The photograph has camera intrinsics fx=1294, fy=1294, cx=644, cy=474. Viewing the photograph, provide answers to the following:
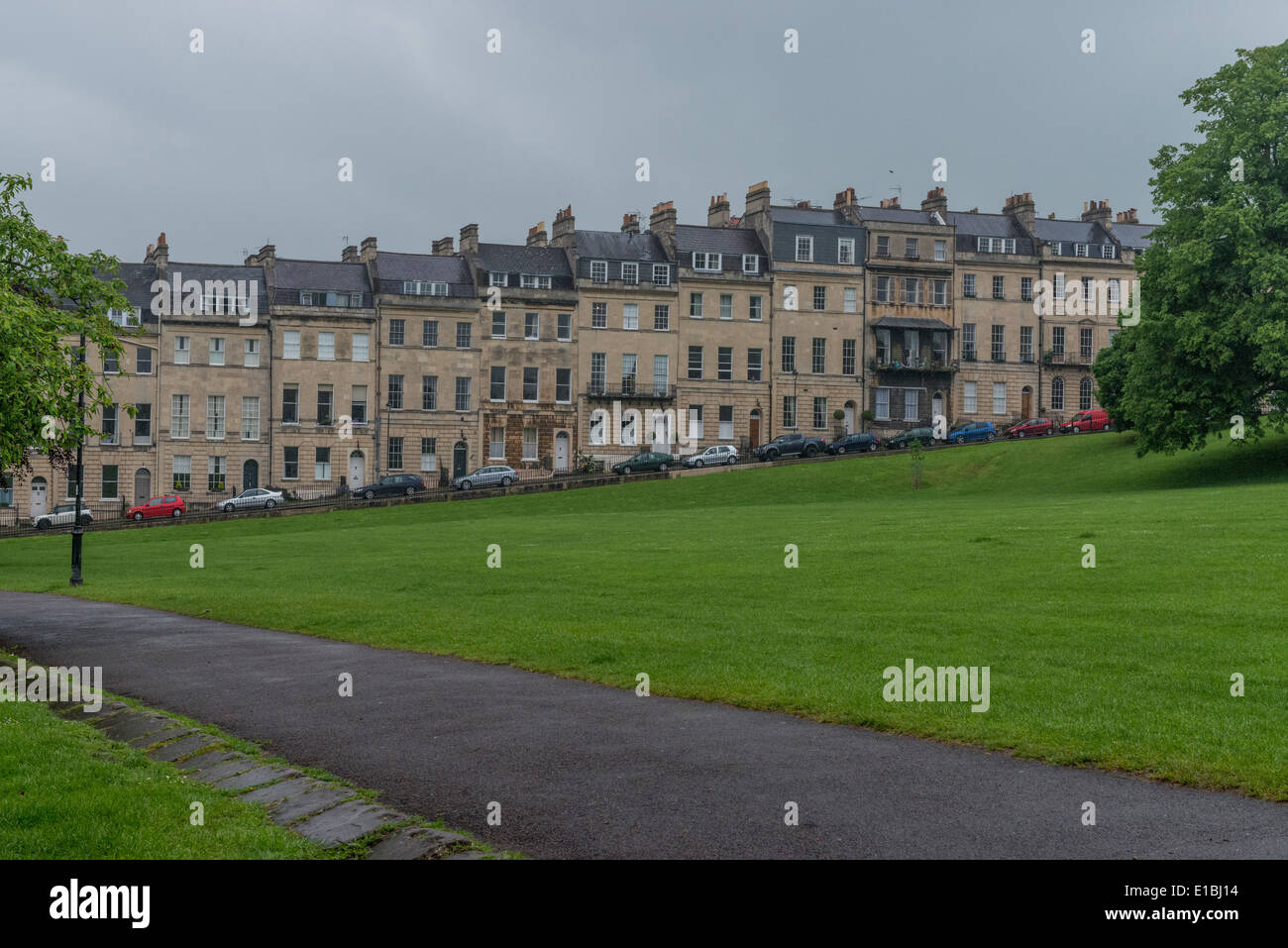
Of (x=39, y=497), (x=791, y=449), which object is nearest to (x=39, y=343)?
(x=791, y=449)

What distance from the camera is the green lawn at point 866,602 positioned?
11867 millimetres

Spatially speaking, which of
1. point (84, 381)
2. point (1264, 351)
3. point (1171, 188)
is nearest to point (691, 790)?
point (84, 381)

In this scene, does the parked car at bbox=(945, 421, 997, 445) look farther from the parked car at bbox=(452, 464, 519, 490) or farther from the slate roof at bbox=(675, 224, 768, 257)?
the parked car at bbox=(452, 464, 519, 490)

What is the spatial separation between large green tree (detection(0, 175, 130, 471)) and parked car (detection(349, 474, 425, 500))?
42.9m

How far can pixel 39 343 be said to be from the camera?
20703mm

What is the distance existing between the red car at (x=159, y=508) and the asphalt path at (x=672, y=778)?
6106cm

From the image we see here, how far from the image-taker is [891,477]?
2500 inches

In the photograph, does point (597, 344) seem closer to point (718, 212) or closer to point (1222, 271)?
point (718, 212)

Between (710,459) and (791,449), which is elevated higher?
(791,449)

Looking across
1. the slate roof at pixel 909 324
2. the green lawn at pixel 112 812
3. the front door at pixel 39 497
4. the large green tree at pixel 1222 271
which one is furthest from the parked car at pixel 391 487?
the green lawn at pixel 112 812

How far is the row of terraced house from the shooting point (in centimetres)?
8356

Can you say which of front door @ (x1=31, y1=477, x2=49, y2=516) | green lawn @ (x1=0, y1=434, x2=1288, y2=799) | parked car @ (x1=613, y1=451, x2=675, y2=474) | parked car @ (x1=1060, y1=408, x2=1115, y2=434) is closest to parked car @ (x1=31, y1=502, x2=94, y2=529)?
front door @ (x1=31, y1=477, x2=49, y2=516)

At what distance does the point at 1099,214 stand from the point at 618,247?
36.6 metres

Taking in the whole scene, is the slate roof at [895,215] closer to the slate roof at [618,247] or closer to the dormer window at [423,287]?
the slate roof at [618,247]
